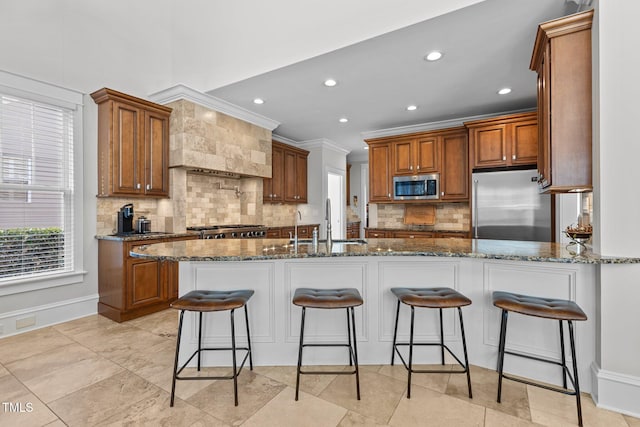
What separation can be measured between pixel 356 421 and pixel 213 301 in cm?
107

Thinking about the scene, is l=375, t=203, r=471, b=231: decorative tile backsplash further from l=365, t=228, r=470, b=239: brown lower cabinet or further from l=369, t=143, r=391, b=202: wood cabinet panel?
l=369, t=143, r=391, b=202: wood cabinet panel

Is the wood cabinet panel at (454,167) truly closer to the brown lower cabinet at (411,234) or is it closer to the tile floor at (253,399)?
the brown lower cabinet at (411,234)

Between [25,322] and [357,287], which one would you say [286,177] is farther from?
[25,322]

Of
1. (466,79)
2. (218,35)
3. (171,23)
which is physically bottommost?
(466,79)

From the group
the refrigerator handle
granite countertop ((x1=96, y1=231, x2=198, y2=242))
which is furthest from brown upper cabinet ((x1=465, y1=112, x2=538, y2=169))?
granite countertop ((x1=96, y1=231, x2=198, y2=242))

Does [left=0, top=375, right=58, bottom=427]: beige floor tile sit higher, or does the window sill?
the window sill

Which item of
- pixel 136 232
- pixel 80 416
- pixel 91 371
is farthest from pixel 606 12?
pixel 136 232

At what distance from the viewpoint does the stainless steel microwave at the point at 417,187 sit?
4.88 m

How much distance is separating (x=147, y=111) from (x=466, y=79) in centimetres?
378

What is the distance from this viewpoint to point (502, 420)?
67.1 inches

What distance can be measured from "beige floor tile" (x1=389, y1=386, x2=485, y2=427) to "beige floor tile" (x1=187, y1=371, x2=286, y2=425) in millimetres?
775

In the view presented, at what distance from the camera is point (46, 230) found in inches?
127

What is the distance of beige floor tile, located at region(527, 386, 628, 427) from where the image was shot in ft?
5.55

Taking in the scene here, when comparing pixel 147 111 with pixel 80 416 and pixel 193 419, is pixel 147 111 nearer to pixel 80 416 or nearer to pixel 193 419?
pixel 80 416
